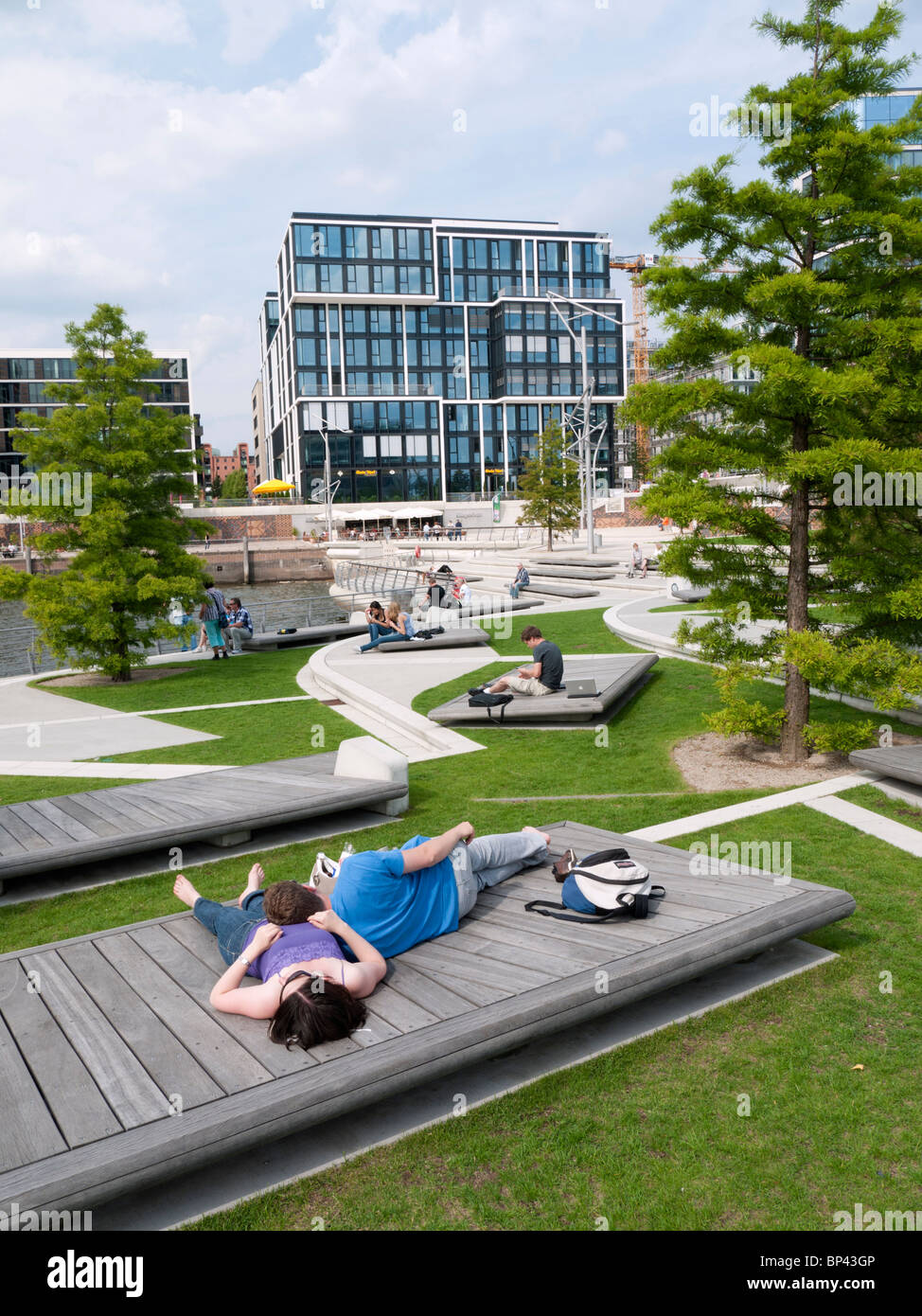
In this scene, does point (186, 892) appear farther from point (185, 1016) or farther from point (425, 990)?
point (425, 990)

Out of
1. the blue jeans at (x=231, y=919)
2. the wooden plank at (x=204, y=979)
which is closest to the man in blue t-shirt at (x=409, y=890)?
the blue jeans at (x=231, y=919)

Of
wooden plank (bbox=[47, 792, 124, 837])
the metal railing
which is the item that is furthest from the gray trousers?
the metal railing

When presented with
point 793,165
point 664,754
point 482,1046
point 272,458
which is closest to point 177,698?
point 664,754

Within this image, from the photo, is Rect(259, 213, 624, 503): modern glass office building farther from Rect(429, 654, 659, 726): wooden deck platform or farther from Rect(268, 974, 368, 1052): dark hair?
Rect(268, 974, 368, 1052): dark hair

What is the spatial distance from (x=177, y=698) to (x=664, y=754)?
8702 millimetres

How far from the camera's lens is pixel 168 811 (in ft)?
26.3

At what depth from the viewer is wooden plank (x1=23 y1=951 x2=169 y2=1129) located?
12.4 feet

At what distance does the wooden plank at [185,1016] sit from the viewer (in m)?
4.01

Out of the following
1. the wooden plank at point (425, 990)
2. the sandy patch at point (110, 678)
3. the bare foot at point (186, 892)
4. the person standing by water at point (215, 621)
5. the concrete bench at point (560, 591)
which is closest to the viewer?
the wooden plank at point (425, 990)

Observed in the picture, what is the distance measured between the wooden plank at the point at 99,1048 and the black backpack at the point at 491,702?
7.34m

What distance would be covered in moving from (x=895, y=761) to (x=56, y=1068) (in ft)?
24.4

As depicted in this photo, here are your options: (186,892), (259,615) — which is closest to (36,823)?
(186,892)

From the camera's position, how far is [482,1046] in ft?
13.8

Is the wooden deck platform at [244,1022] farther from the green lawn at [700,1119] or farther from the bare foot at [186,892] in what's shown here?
the green lawn at [700,1119]
